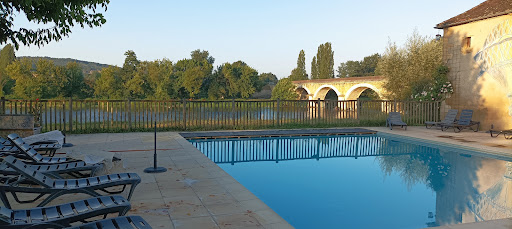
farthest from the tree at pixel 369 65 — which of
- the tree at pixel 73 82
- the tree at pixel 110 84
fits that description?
the tree at pixel 73 82

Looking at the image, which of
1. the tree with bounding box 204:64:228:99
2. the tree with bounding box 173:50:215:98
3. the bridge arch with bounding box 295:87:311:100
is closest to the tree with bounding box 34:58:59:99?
the tree with bounding box 173:50:215:98

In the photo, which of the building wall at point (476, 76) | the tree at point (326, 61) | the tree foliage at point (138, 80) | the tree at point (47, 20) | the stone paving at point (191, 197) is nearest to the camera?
the stone paving at point (191, 197)

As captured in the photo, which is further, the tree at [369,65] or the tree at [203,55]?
the tree at [203,55]

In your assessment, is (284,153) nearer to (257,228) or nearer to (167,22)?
(257,228)

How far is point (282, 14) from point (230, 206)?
17599mm

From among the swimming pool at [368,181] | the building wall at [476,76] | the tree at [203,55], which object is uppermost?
the tree at [203,55]

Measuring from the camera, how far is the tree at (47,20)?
548cm

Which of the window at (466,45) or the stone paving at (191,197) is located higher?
the window at (466,45)

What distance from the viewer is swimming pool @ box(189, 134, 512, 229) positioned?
516 centimetres

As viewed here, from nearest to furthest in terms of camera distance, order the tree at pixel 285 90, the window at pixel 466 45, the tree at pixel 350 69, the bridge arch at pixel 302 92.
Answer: the window at pixel 466 45, the tree at pixel 285 90, the bridge arch at pixel 302 92, the tree at pixel 350 69

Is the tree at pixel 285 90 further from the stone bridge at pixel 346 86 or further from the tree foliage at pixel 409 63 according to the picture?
the tree foliage at pixel 409 63

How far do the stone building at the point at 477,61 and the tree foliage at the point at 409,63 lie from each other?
11.9 feet

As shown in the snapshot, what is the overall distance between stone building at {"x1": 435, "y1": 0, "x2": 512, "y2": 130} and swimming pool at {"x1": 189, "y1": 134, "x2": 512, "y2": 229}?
528cm

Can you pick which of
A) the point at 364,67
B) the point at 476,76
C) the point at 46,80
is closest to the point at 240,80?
the point at 46,80
